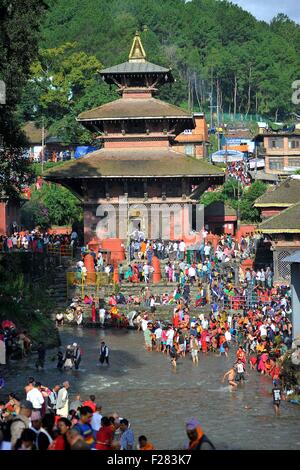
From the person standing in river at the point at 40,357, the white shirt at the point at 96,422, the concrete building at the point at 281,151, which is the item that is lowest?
the person standing in river at the point at 40,357

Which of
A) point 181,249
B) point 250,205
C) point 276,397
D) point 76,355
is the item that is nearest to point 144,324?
point 76,355

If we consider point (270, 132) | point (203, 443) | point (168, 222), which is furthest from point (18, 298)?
point (270, 132)

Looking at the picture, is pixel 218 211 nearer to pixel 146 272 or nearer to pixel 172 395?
pixel 146 272

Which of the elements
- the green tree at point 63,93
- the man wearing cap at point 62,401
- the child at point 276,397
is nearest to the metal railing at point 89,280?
the child at point 276,397

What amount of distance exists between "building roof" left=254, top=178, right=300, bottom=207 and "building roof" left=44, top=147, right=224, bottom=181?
2550 millimetres

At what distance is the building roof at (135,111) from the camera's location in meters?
57.6

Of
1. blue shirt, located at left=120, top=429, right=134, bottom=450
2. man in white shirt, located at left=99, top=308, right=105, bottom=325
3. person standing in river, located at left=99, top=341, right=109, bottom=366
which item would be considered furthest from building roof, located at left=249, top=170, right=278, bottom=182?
blue shirt, located at left=120, top=429, right=134, bottom=450

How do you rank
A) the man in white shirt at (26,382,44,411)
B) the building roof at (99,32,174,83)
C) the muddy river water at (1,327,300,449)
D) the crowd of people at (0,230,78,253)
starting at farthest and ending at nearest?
1. the building roof at (99,32,174,83)
2. the crowd of people at (0,230,78,253)
3. the muddy river water at (1,327,300,449)
4. the man in white shirt at (26,382,44,411)

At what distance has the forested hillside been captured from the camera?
9488 centimetres

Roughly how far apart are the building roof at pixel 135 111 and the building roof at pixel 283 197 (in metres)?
6.25

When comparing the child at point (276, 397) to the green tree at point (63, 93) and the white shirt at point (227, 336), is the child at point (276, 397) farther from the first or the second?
the green tree at point (63, 93)

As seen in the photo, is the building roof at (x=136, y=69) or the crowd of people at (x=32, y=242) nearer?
the crowd of people at (x=32, y=242)

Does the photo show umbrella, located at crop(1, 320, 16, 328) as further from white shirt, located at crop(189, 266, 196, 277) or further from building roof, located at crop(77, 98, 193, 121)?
building roof, located at crop(77, 98, 193, 121)

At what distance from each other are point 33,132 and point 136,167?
42.1 meters
